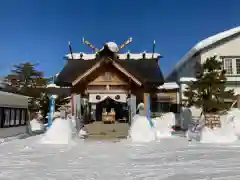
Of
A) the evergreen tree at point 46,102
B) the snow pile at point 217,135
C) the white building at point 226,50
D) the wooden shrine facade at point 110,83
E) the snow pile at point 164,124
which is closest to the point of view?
the snow pile at point 217,135

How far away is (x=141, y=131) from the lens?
12.2 metres

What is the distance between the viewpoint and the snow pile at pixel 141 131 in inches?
475

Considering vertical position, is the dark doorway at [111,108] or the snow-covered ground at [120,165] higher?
the dark doorway at [111,108]

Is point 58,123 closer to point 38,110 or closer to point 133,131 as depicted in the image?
point 133,131

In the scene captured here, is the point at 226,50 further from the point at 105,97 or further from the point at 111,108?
the point at 105,97

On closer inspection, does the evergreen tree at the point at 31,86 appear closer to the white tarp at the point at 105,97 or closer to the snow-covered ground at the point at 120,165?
the white tarp at the point at 105,97

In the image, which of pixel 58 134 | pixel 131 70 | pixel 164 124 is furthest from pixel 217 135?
pixel 58 134

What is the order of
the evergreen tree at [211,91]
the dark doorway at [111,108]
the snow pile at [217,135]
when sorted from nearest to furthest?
1. the snow pile at [217,135]
2. the evergreen tree at [211,91]
3. the dark doorway at [111,108]

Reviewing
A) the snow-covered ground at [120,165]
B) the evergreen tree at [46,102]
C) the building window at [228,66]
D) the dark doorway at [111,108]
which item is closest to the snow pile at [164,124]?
the dark doorway at [111,108]

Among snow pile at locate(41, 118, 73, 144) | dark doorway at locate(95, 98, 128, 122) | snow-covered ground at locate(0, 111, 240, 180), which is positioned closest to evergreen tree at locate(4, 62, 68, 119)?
dark doorway at locate(95, 98, 128, 122)

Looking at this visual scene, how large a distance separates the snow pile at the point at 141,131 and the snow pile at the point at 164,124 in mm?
2634

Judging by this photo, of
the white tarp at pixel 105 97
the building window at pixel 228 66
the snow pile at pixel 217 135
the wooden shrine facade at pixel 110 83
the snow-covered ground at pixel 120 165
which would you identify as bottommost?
the snow-covered ground at pixel 120 165

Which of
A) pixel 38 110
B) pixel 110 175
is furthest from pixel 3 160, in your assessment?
pixel 38 110

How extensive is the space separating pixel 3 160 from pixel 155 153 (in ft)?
16.3
